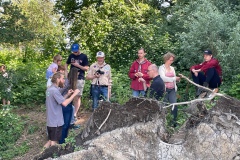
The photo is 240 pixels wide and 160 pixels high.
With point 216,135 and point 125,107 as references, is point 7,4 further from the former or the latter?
point 216,135

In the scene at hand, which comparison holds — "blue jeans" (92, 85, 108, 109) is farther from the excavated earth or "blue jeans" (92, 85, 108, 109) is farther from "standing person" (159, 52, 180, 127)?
the excavated earth

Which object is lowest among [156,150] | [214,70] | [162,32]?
[156,150]

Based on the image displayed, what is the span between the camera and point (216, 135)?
4.82m

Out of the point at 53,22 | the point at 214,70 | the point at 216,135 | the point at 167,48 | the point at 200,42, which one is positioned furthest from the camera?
the point at 53,22

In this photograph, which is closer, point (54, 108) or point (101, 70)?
point (54, 108)

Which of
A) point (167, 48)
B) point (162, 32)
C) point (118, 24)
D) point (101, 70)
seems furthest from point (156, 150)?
point (162, 32)

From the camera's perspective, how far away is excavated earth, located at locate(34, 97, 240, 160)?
4.82m

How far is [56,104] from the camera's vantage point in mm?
6348

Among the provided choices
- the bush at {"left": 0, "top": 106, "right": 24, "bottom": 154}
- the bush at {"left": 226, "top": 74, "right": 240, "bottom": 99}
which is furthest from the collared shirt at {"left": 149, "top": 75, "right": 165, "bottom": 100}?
the bush at {"left": 0, "top": 106, "right": 24, "bottom": 154}

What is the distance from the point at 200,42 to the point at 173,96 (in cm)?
381

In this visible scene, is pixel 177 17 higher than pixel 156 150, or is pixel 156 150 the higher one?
pixel 177 17

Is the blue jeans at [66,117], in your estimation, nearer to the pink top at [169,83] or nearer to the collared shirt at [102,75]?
the collared shirt at [102,75]

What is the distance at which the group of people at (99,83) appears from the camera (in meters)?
6.35

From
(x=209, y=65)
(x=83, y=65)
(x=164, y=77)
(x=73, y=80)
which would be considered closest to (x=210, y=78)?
(x=209, y=65)
